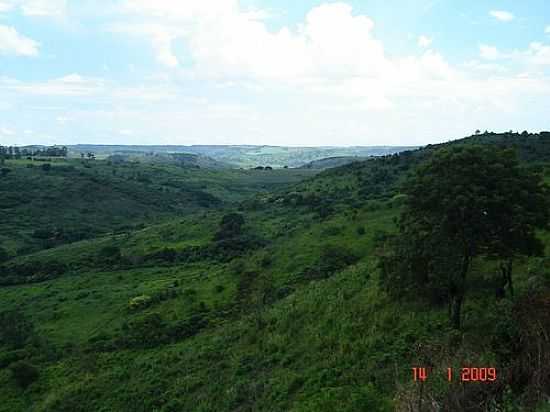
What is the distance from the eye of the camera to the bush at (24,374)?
35.9m

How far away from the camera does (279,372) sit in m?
24.4

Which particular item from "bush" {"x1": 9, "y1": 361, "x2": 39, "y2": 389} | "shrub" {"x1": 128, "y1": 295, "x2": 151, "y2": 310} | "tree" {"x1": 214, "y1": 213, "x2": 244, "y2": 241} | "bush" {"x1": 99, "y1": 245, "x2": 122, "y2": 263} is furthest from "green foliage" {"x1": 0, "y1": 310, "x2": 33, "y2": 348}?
"tree" {"x1": 214, "y1": 213, "x2": 244, "y2": 241}

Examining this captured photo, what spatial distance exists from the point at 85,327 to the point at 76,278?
77.7ft

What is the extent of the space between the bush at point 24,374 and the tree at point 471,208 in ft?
97.1

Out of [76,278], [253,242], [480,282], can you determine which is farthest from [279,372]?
[76,278]

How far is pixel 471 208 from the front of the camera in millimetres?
18844

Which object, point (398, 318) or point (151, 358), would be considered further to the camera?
point (151, 358)

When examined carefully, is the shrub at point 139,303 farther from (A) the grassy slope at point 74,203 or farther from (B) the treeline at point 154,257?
(A) the grassy slope at point 74,203

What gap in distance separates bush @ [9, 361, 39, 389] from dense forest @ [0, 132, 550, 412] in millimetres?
90

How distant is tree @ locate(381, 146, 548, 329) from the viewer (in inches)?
739

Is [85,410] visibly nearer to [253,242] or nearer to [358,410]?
[358,410]

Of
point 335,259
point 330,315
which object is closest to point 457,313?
point 330,315

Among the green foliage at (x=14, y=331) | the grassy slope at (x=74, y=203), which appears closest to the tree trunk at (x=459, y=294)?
the green foliage at (x=14, y=331)
